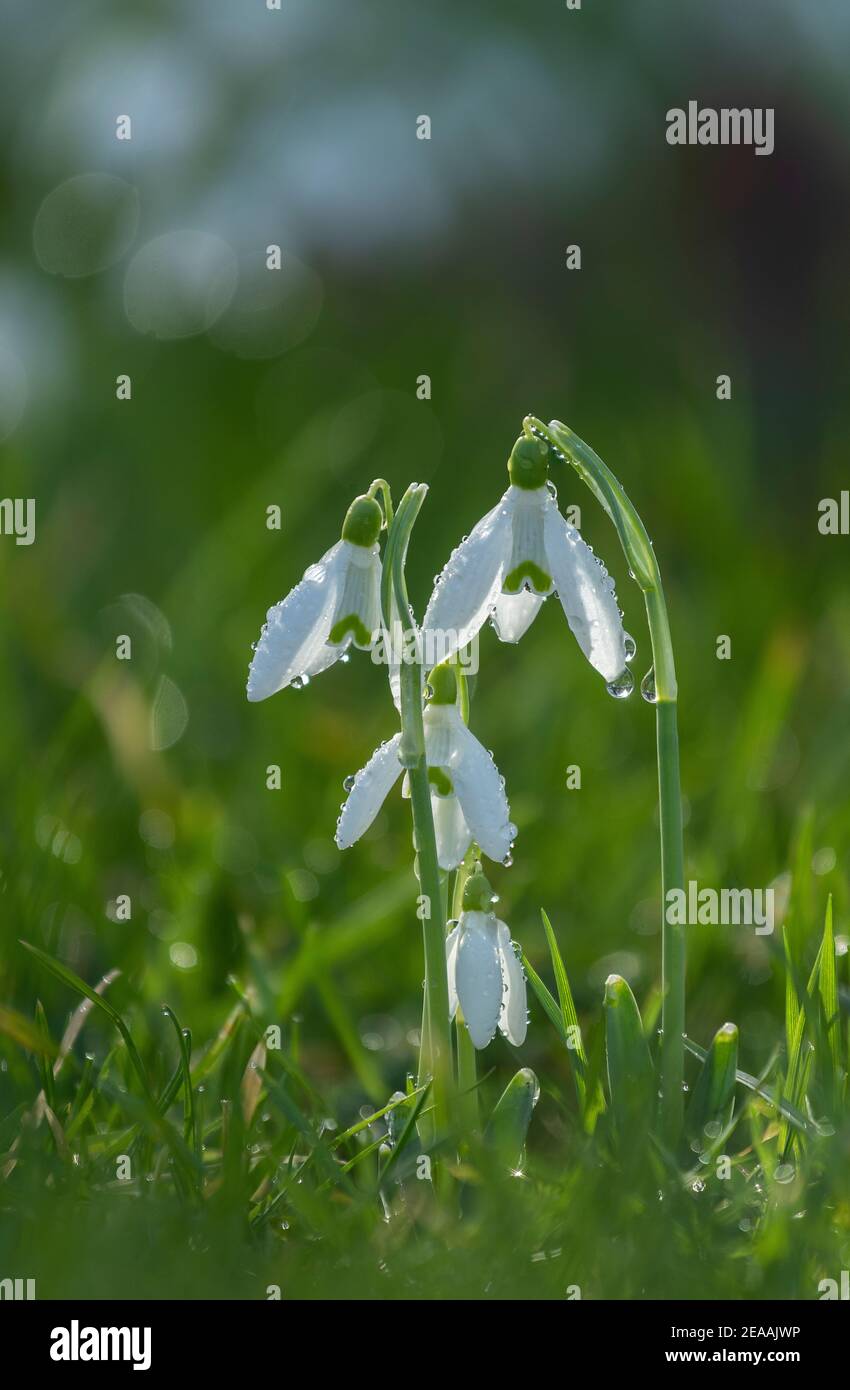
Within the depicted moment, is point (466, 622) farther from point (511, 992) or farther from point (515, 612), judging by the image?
point (511, 992)

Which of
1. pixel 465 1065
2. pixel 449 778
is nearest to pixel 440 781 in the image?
pixel 449 778

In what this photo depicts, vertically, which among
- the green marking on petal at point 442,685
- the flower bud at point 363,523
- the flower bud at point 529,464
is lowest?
the green marking on petal at point 442,685

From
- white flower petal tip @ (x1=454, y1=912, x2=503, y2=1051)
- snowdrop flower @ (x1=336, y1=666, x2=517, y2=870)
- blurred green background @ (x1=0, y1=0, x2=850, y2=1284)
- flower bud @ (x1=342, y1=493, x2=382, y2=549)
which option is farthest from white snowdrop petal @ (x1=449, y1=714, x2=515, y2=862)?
blurred green background @ (x1=0, y1=0, x2=850, y2=1284)

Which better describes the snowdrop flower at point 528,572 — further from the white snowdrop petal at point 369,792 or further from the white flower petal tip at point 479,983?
the white flower petal tip at point 479,983

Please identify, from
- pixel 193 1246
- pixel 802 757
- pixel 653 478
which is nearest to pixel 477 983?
pixel 193 1246

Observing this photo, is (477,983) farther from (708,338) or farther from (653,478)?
(708,338)

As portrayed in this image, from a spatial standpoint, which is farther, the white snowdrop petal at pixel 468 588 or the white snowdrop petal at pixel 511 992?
the white snowdrop petal at pixel 511 992

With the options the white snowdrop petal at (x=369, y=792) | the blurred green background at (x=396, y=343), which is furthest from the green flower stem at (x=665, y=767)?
the blurred green background at (x=396, y=343)

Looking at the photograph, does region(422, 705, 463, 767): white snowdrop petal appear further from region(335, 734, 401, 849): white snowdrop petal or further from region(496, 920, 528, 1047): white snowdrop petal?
region(496, 920, 528, 1047): white snowdrop petal
